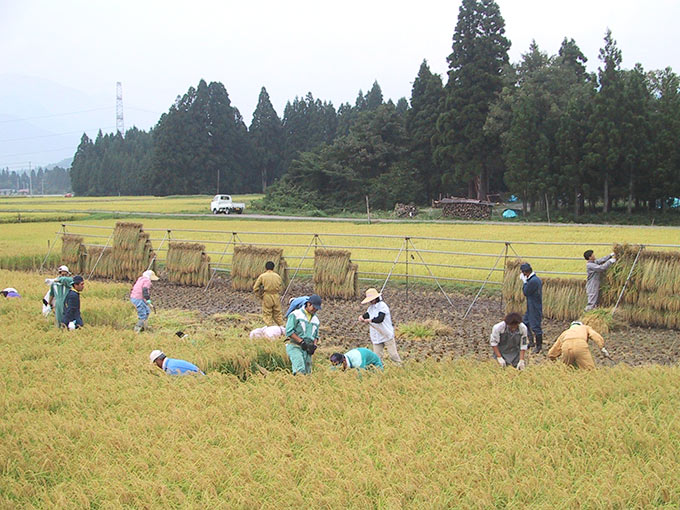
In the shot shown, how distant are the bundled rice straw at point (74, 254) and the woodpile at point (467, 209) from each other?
91.2 ft

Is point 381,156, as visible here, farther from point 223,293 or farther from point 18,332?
point 18,332

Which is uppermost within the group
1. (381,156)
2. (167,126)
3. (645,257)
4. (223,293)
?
(167,126)

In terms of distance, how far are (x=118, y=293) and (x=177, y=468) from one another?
13093 millimetres

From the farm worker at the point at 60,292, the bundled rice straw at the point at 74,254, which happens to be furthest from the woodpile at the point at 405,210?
the farm worker at the point at 60,292

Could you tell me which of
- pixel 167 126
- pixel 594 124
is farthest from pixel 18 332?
pixel 167 126

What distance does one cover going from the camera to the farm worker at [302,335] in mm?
8836

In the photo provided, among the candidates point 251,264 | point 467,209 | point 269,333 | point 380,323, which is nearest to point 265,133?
point 467,209

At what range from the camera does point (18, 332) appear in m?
11.4

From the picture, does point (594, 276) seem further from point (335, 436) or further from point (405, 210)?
point (405, 210)

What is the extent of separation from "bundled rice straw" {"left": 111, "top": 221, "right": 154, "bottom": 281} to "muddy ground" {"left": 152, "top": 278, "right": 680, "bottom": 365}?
1.40 m

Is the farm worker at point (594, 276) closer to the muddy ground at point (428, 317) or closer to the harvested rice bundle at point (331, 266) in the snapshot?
the muddy ground at point (428, 317)

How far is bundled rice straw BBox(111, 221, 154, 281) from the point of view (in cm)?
2234

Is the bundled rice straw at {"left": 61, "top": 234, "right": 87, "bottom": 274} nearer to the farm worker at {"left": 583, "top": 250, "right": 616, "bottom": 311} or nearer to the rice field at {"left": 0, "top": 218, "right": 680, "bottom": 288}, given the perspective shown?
the rice field at {"left": 0, "top": 218, "right": 680, "bottom": 288}

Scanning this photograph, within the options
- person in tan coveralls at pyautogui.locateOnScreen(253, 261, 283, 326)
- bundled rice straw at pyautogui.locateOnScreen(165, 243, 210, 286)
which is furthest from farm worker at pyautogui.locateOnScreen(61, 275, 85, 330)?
bundled rice straw at pyautogui.locateOnScreen(165, 243, 210, 286)
